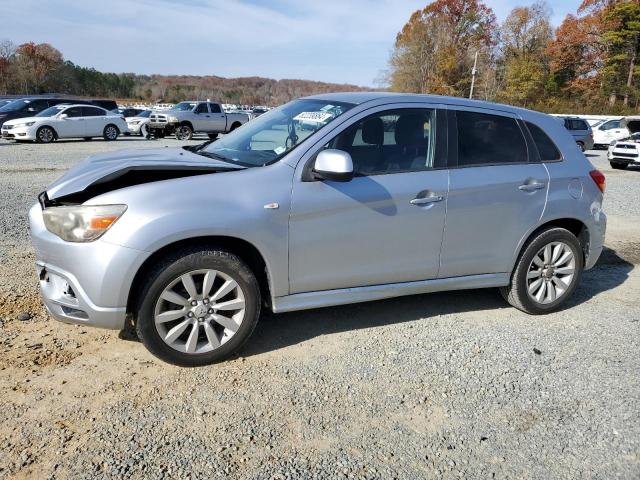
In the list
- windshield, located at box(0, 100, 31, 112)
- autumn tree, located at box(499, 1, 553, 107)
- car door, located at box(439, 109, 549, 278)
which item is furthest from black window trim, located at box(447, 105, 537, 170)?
autumn tree, located at box(499, 1, 553, 107)

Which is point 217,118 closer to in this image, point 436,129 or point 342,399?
point 436,129

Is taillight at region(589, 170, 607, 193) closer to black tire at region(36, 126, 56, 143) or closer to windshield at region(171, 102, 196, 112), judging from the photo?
black tire at region(36, 126, 56, 143)

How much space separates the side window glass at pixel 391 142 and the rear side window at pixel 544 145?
106 centimetres

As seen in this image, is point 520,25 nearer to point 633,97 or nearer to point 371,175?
point 633,97

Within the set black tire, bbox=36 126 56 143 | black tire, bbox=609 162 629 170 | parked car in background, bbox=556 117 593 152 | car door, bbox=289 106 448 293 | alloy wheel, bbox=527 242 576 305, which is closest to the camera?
car door, bbox=289 106 448 293

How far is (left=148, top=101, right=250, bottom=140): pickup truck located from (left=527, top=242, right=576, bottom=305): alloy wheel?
21.0 metres

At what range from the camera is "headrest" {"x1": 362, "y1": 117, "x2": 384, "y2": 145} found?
3.96 metres

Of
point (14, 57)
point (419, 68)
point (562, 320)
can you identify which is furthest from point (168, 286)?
point (14, 57)

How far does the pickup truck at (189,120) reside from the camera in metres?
23.7

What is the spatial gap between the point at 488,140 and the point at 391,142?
930mm

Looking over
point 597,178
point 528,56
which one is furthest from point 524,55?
point 597,178

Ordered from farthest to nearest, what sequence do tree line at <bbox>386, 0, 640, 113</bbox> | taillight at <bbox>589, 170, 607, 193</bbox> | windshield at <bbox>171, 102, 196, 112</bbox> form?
tree line at <bbox>386, 0, 640, 113</bbox> < windshield at <bbox>171, 102, 196, 112</bbox> < taillight at <bbox>589, 170, 607, 193</bbox>

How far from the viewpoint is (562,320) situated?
15.2 feet

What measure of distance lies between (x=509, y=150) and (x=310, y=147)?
6.08ft
